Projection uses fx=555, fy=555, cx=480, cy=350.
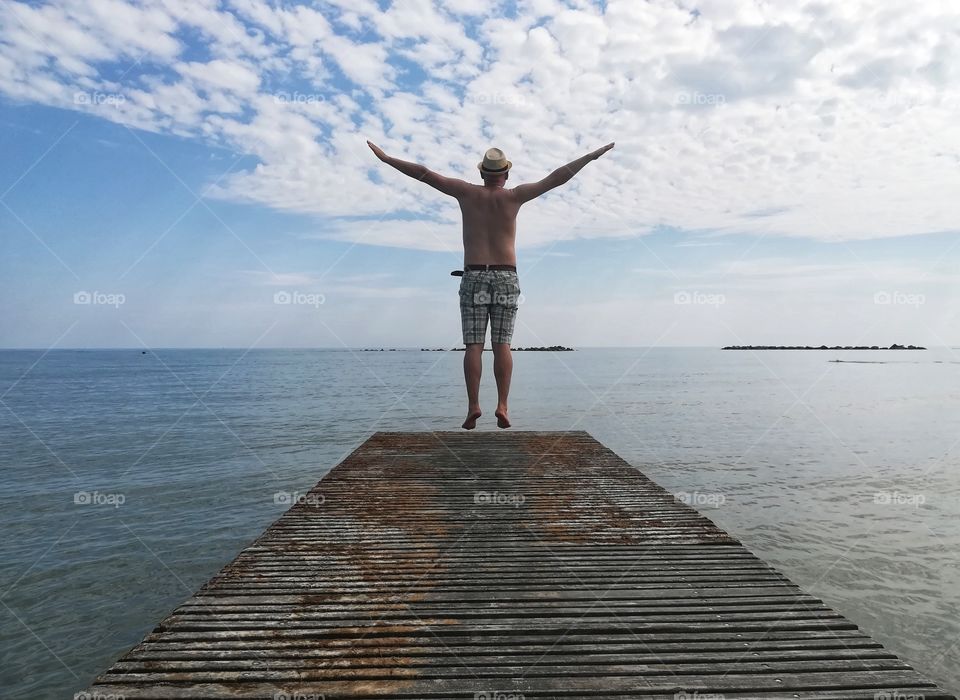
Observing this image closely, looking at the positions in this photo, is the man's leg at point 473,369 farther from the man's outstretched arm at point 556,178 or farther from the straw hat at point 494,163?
the straw hat at point 494,163

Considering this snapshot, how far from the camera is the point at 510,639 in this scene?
8.84ft

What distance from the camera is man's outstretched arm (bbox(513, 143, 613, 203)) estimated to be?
6313 mm

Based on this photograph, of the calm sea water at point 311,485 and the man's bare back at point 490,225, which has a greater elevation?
the man's bare back at point 490,225

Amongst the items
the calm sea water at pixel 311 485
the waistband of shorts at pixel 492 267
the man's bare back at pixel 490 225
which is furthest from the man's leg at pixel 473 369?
the calm sea water at pixel 311 485

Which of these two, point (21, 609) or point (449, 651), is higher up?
point (449, 651)

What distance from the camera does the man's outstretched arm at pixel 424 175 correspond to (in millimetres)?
6714

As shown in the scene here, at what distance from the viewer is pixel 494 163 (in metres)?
7.17

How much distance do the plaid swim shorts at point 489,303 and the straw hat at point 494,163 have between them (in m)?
1.35

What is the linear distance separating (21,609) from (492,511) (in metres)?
6.15

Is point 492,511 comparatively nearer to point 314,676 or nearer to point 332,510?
point 332,510

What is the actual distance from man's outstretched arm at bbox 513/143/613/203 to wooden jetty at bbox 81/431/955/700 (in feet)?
12.9

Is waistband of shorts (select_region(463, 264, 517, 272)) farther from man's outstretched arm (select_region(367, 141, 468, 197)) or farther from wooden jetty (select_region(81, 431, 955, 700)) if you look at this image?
wooden jetty (select_region(81, 431, 955, 700))

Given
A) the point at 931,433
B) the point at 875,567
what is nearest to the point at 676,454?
the point at 875,567

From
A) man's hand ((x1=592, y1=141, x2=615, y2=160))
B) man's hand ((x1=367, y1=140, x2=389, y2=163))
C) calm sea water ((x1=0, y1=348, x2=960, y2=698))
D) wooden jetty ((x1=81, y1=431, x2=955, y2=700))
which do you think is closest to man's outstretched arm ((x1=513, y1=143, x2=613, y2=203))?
man's hand ((x1=592, y1=141, x2=615, y2=160))
